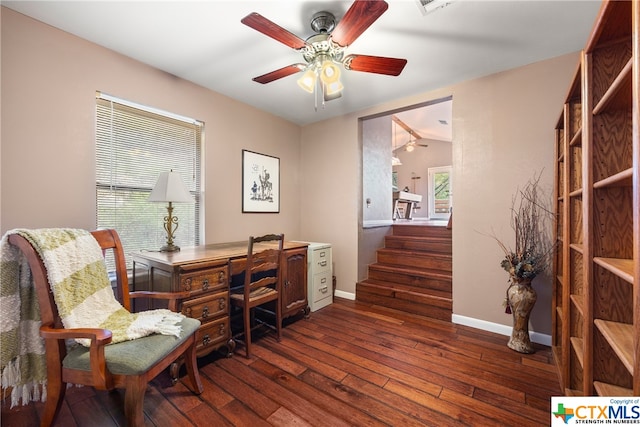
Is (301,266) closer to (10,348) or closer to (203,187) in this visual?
(203,187)

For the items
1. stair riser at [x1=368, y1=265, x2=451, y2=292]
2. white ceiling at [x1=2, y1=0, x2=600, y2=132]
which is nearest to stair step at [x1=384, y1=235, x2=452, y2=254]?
stair riser at [x1=368, y1=265, x2=451, y2=292]

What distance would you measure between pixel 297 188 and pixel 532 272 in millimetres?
2840

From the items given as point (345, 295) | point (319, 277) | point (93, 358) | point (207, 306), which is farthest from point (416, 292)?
point (93, 358)

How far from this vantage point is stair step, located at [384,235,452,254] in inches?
131

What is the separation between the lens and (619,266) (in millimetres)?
927

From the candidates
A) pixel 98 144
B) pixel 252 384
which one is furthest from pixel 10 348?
pixel 98 144

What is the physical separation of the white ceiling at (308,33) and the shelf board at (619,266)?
1.61 meters

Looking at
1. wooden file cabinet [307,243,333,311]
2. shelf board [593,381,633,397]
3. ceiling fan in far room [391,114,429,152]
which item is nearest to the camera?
shelf board [593,381,633,397]

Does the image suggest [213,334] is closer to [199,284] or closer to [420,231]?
[199,284]

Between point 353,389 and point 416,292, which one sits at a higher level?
point 416,292

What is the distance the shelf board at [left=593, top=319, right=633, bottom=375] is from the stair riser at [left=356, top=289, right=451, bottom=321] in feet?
5.72

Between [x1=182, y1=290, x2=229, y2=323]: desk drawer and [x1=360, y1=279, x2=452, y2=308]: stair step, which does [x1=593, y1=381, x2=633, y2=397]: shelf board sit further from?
[x1=182, y1=290, x2=229, y2=323]: desk drawer

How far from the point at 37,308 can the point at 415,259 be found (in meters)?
Answer: 3.37

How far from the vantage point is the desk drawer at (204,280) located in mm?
1779
